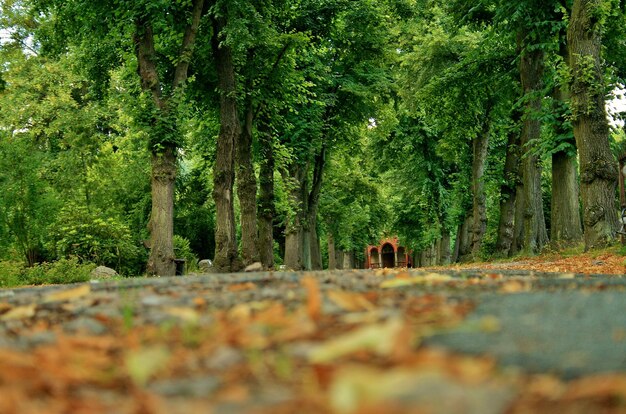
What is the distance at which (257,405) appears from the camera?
1777mm

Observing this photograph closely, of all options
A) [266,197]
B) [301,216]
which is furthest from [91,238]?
[301,216]

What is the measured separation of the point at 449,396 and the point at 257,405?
524mm

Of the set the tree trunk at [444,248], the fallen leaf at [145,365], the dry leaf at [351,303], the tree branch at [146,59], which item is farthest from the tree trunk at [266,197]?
the fallen leaf at [145,365]

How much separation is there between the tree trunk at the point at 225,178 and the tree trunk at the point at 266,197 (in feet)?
16.1

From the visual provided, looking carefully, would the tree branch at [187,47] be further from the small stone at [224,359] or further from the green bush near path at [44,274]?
the small stone at [224,359]

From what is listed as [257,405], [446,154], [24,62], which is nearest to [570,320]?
[257,405]

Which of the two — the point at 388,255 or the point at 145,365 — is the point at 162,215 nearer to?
the point at 145,365

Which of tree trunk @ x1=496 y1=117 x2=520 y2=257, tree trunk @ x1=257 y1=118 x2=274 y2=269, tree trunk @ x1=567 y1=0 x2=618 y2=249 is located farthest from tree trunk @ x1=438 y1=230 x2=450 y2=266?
tree trunk @ x1=567 y1=0 x2=618 y2=249

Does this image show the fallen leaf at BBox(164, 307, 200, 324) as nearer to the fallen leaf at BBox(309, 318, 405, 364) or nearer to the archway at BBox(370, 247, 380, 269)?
the fallen leaf at BBox(309, 318, 405, 364)

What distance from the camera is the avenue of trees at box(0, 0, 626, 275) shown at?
15328mm

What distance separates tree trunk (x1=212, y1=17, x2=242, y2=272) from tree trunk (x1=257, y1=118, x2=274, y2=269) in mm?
4915

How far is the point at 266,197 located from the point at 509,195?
10191 mm

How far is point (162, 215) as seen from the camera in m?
14.6

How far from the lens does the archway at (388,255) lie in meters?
98.6
